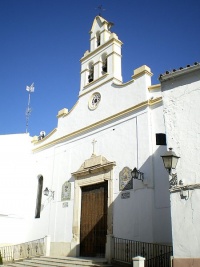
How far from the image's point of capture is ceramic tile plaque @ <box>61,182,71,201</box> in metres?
14.7

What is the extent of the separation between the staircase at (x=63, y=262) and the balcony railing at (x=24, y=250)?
3.71 ft

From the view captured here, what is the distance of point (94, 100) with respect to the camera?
15.4 metres

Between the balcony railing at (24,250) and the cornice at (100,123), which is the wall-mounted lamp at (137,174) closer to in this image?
the cornice at (100,123)

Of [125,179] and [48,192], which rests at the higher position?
Answer: [125,179]

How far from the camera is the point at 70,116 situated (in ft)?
54.4

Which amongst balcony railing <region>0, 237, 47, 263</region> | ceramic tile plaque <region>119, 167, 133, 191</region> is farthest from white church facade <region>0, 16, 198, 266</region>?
balcony railing <region>0, 237, 47, 263</region>

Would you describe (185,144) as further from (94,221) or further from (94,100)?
(94,100)

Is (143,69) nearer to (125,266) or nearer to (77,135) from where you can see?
(77,135)

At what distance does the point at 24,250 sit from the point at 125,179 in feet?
22.5

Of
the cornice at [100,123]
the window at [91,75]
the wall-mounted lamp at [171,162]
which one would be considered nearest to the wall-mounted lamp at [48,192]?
the cornice at [100,123]

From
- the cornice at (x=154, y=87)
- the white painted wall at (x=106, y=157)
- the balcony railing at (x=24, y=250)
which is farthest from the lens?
the balcony railing at (x=24, y=250)

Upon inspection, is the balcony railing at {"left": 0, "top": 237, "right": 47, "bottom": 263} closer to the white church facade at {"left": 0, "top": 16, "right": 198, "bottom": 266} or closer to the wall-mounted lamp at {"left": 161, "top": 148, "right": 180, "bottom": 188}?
the white church facade at {"left": 0, "top": 16, "right": 198, "bottom": 266}

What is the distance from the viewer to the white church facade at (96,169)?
11.3 m

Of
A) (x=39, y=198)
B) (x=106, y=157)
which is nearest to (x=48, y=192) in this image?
(x=39, y=198)
